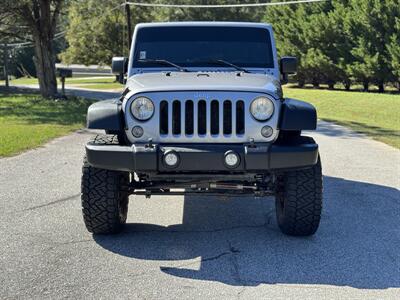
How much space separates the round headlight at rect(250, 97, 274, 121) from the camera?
15.3 feet

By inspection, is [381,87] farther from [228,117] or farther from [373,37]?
[228,117]

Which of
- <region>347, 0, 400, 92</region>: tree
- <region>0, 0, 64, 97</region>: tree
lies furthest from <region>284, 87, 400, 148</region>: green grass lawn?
<region>0, 0, 64, 97</region>: tree

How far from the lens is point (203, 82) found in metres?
4.88

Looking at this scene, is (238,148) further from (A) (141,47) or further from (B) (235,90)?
(A) (141,47)

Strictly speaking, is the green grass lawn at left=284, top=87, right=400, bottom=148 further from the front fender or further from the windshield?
the front fender

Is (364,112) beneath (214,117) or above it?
beneath

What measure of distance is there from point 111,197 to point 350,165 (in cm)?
515

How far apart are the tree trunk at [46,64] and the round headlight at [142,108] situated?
1872 centimetres

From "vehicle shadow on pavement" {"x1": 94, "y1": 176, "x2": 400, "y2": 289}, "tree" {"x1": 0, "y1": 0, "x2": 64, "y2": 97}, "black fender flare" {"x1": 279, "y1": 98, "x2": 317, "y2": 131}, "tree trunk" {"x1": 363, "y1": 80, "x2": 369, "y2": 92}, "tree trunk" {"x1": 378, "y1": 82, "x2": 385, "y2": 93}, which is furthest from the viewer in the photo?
"tree trunk" {"x1": 363, "y1": 80, "x2": 369, "y2": 92}

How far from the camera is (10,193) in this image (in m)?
6.79

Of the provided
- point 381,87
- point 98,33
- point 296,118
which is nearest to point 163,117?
point 296,118

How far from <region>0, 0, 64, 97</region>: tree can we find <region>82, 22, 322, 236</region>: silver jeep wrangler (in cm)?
1799

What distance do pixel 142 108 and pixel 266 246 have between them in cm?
153

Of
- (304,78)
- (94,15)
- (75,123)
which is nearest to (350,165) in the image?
(75,123)
